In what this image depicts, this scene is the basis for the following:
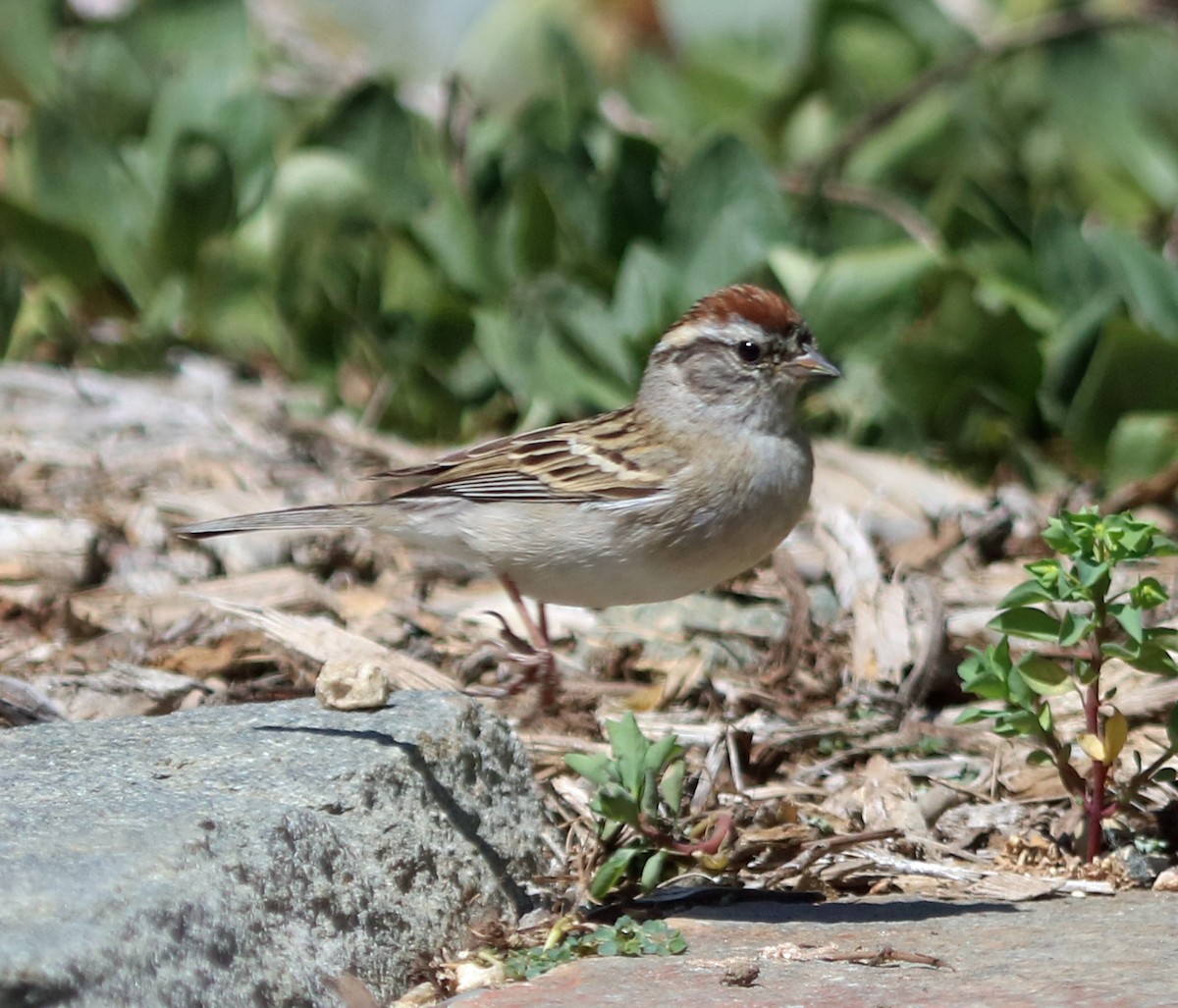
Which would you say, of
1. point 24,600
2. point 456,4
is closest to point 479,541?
point 24,600

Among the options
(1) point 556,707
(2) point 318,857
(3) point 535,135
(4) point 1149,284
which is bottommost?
(1) point 556,707

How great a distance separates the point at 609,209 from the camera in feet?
21.5

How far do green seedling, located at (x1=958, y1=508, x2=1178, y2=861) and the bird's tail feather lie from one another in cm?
207

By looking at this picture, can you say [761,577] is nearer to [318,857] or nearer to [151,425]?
[151,425]

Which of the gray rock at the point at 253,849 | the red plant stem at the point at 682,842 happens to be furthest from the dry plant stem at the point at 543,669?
the red plant stem at the point at 682,842

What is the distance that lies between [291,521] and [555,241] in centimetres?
223

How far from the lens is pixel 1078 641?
10.5 ft

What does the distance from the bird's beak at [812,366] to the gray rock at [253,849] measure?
1919 millimetres

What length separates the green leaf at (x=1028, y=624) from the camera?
10.5 feet

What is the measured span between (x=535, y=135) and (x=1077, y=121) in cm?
269

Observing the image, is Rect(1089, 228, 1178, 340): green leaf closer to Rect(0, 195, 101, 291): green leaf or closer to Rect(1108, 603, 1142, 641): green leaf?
Rect(1108, 603, 1142, 641): green leaf

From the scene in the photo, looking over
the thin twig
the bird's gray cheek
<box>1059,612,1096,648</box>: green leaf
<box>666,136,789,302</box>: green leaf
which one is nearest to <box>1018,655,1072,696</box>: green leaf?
<box>1059,612,1096,648</box>: green leaf

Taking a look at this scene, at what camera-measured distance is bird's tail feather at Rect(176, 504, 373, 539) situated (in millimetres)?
4518

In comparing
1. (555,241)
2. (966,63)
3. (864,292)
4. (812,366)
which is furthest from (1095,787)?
(966,63)
